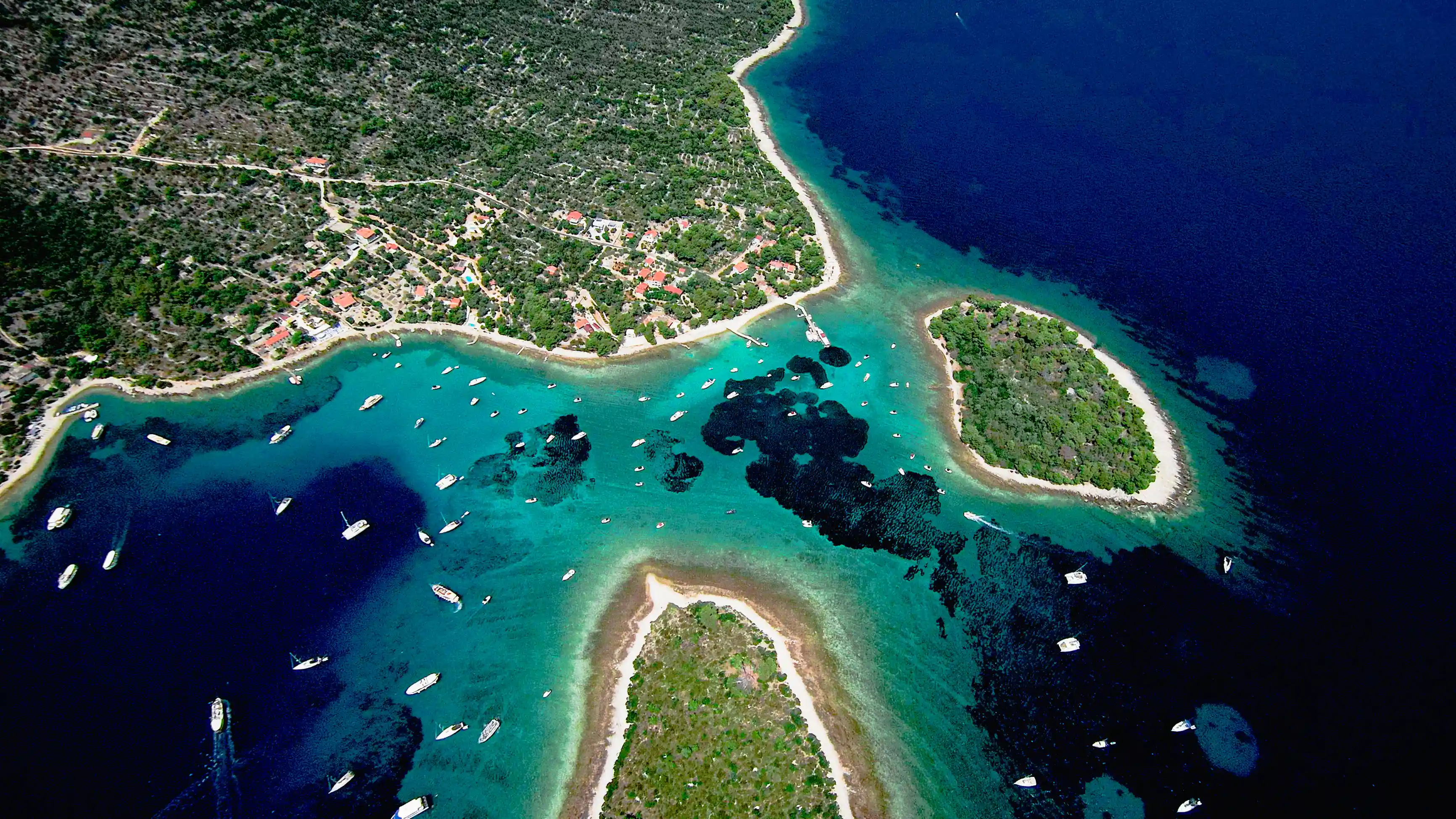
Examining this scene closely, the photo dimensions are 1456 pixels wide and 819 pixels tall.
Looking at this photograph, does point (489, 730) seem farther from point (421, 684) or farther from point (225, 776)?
point (225, 776)

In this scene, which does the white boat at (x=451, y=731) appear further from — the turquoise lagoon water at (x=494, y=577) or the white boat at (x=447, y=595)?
the white boat at (x=447, y=595)

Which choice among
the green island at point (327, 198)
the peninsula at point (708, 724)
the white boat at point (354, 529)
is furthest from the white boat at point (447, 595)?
the green island at point (327, 198)

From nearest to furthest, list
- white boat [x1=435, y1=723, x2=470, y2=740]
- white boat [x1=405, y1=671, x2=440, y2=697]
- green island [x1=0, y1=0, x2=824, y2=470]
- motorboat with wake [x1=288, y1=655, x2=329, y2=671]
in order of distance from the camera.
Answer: white boat [x1=435, y1=723, x2=470, y2=740], white boat [x1=405, y1=671, x2=440, y2=697], motorboat with wake [x1=288, y1=655, x2=329, y2=671], green island [x1=0, y1=0, x2=824, y2=470]

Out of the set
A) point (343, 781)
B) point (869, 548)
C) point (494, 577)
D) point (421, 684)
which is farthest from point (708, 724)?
point (343, 781)

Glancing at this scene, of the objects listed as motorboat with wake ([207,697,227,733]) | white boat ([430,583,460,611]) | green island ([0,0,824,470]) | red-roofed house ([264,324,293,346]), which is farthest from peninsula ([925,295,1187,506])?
red-roofed house ([264,324,293,346])

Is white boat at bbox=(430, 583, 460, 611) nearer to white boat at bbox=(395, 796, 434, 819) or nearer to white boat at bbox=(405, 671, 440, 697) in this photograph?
white boat at bbox=(405, 671, 440, 697)

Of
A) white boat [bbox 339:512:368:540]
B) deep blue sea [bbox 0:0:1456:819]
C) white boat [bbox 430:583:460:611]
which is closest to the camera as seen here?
deep blue sea [bbox 0:0:1456:819]

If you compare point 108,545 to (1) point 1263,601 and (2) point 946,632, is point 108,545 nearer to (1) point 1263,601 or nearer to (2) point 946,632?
(2) point 946,632
